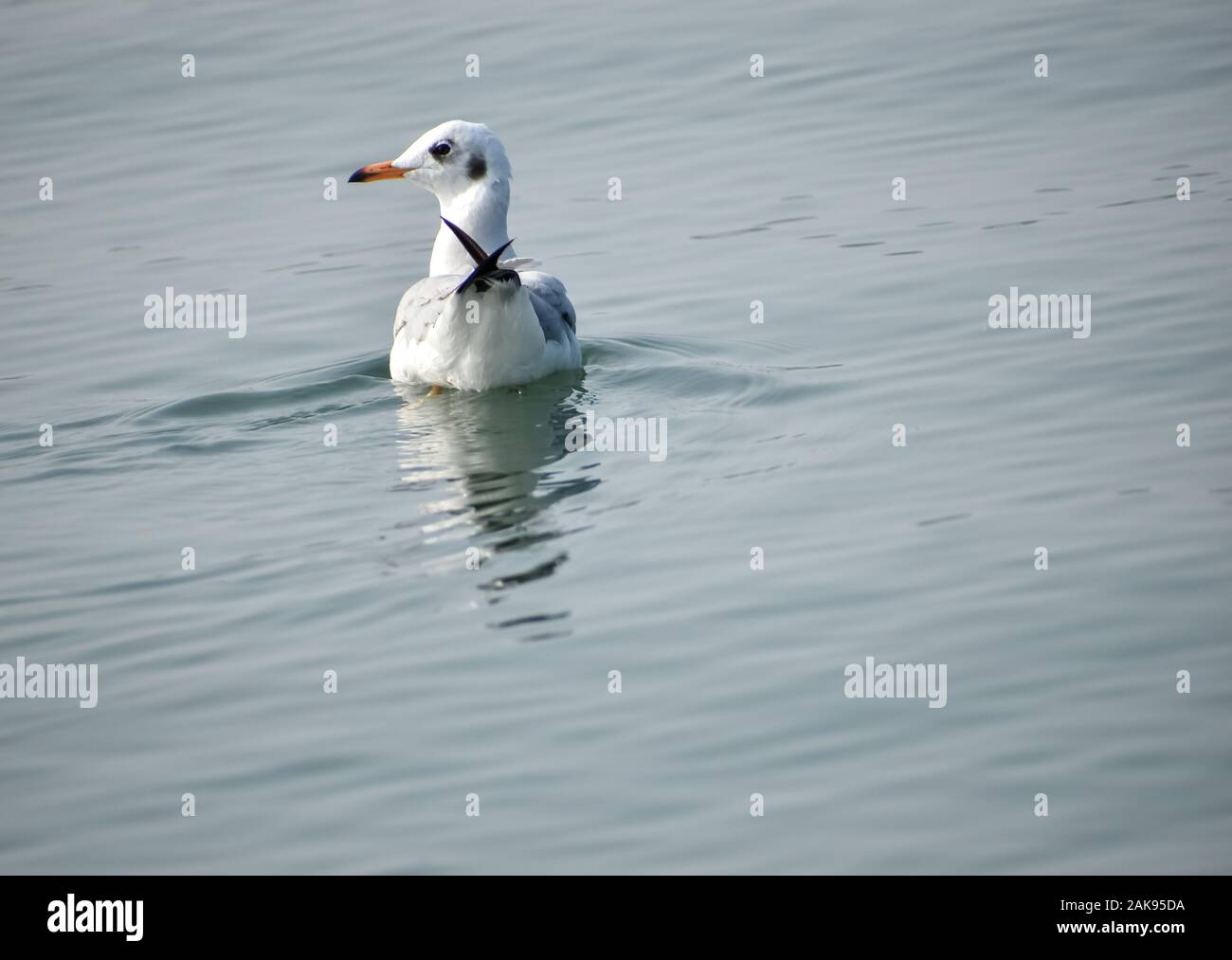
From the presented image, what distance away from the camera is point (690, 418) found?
9.52 m

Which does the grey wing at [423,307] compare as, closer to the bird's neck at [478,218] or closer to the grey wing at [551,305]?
the bird's neck at [478,218]

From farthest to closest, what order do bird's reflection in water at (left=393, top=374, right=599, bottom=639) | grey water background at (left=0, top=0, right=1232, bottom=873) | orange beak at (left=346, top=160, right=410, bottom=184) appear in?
orange beak at (left=346, top=160, right=410, bottom=184) < bird's reflection in water at (left=393, top=374, right=599, bottom=639) < grey water background at (left=0, top=0, right=1232, bottom=873)

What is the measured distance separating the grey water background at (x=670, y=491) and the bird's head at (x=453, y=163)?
132 cm

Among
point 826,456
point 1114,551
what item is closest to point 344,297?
point 826,456

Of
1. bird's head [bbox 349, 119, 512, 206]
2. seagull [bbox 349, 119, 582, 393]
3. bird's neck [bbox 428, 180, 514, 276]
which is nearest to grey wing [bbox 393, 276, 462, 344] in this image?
seagull [bbox 349, 119, 582, 393]

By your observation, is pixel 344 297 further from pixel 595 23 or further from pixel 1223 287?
pixel 595 23

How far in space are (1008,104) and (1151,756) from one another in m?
11.3

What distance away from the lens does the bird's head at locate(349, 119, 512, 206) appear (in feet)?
36.1

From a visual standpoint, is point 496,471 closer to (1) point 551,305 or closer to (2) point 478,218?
(1) point 551,305

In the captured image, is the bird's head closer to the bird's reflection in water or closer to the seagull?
the seagull

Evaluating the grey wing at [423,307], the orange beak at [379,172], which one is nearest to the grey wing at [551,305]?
the grey wing at [423,307]

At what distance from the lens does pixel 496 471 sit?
879cm

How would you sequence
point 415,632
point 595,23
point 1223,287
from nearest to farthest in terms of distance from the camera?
point 415,632
point 1223,287
point 595,23

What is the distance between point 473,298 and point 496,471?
146 cm
